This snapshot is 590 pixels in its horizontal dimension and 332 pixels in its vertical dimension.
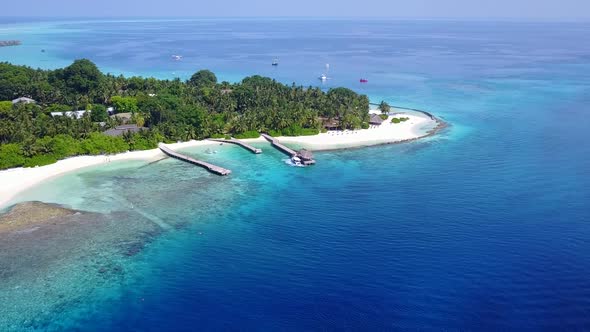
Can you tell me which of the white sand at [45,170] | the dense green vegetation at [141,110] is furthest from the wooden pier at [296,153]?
the white sand at [45,170]

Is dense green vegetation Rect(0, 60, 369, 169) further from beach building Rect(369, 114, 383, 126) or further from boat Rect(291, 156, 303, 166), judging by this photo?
boat Rect(291, 156, 303, 166)

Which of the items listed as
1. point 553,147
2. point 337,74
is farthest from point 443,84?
point 553,147

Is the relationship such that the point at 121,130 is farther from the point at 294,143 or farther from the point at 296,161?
the point at 296,161

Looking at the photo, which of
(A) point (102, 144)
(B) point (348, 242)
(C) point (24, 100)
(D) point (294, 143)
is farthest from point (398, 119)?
(C) point (24, 100)

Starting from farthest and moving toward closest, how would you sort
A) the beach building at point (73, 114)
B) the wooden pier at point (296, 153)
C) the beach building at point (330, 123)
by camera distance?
the beach building at point (330, 123) → the beach building at point (73, 114) → the wooden pier at point (296, 153)

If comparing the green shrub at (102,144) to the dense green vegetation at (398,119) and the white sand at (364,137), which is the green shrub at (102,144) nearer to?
the white sand at (364,137)

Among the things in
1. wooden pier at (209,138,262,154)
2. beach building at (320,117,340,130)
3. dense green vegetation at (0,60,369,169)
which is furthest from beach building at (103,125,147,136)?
beach building at (320,117,340,130)
